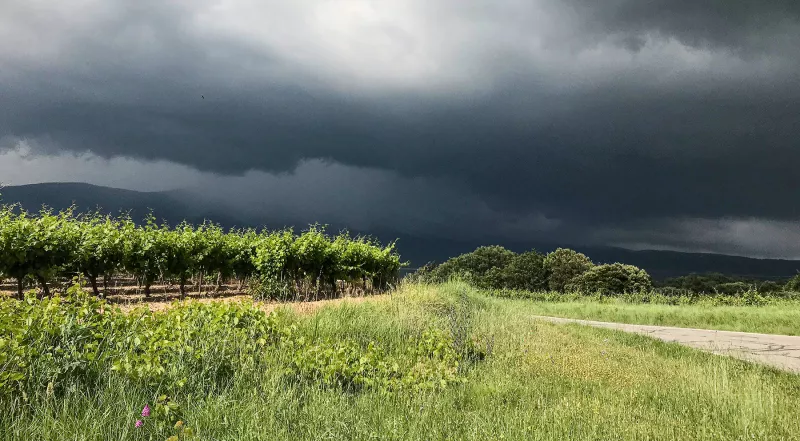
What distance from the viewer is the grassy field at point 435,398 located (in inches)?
152

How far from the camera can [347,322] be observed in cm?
805

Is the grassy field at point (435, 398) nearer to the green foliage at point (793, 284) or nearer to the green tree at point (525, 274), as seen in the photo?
the green foliage at point (793, 284)

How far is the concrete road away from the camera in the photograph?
323 inches

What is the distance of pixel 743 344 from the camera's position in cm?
969

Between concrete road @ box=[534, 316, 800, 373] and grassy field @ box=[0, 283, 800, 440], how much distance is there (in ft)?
3.13

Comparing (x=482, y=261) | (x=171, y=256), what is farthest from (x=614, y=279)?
(x=171, y=256)

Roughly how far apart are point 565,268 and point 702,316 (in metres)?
17.3

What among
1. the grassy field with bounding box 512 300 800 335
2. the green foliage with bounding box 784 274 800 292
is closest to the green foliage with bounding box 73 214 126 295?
the grassy field with bounding box 512 300 800 335

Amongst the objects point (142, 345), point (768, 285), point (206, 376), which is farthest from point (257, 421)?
point (768, 285)

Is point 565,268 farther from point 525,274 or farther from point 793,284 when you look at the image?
point 793,284

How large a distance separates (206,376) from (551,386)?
12.0 ft

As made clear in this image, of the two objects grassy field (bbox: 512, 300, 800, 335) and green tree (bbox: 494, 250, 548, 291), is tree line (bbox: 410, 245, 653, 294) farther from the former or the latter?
grassy field (bbox: 512, 300, 800, 335)

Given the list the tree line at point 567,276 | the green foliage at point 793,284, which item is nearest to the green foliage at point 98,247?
the tree line at point 567,276

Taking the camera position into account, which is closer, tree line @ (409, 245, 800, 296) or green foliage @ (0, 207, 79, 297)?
green foliage @ (0, 207, 79, 297)
